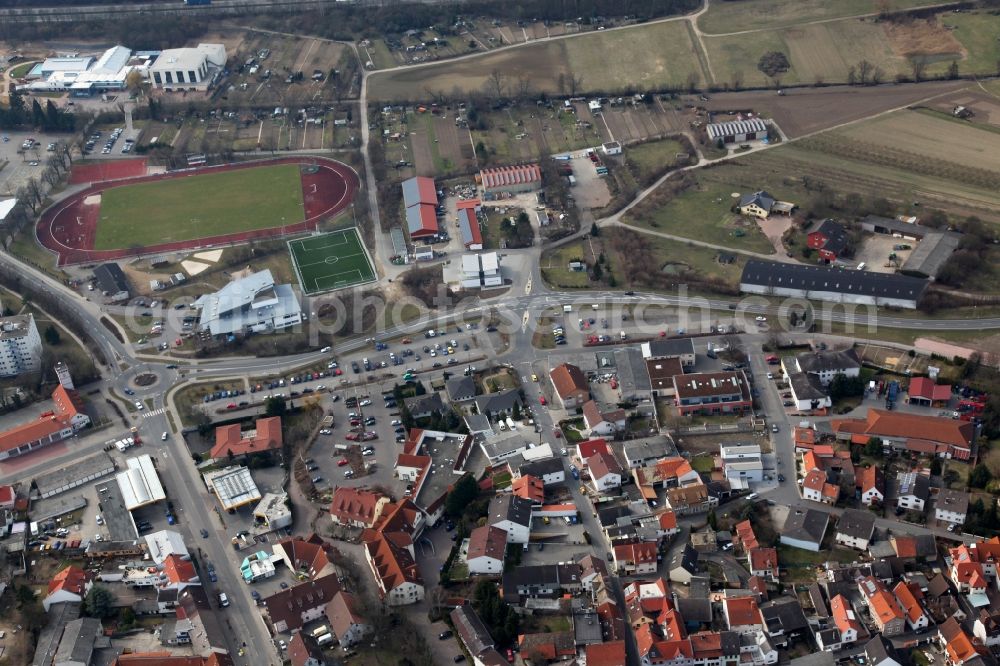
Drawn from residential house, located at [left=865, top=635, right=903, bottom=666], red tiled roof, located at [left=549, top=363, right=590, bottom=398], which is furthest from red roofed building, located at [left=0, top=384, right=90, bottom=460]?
residential house, located at [left=865, top=635, right=903, bottom=666]

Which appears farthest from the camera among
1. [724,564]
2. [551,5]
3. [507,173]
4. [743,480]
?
[551,5]

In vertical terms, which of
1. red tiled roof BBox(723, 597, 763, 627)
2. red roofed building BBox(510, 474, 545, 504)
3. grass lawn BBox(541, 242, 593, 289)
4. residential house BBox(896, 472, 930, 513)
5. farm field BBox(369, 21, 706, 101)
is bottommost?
red tiled roof BBox(723, 597, 763, 627)

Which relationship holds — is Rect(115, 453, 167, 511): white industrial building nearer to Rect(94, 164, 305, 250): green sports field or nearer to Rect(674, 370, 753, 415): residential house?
Rect(94, 164, 305, 250): green sports field

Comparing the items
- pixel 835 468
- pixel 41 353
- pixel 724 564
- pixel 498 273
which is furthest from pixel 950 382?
pixel 41 353

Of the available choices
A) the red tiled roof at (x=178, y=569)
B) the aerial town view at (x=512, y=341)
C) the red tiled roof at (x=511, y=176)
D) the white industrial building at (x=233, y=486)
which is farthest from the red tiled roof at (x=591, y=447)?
the red tiled roof at (x=511, y=176)

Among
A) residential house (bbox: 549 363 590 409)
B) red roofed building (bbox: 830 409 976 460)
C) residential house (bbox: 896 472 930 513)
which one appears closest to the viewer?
residential house (bbox: 896 472 930 513)

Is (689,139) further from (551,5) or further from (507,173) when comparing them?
(551,5)

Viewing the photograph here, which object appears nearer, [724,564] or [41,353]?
[724,564]
